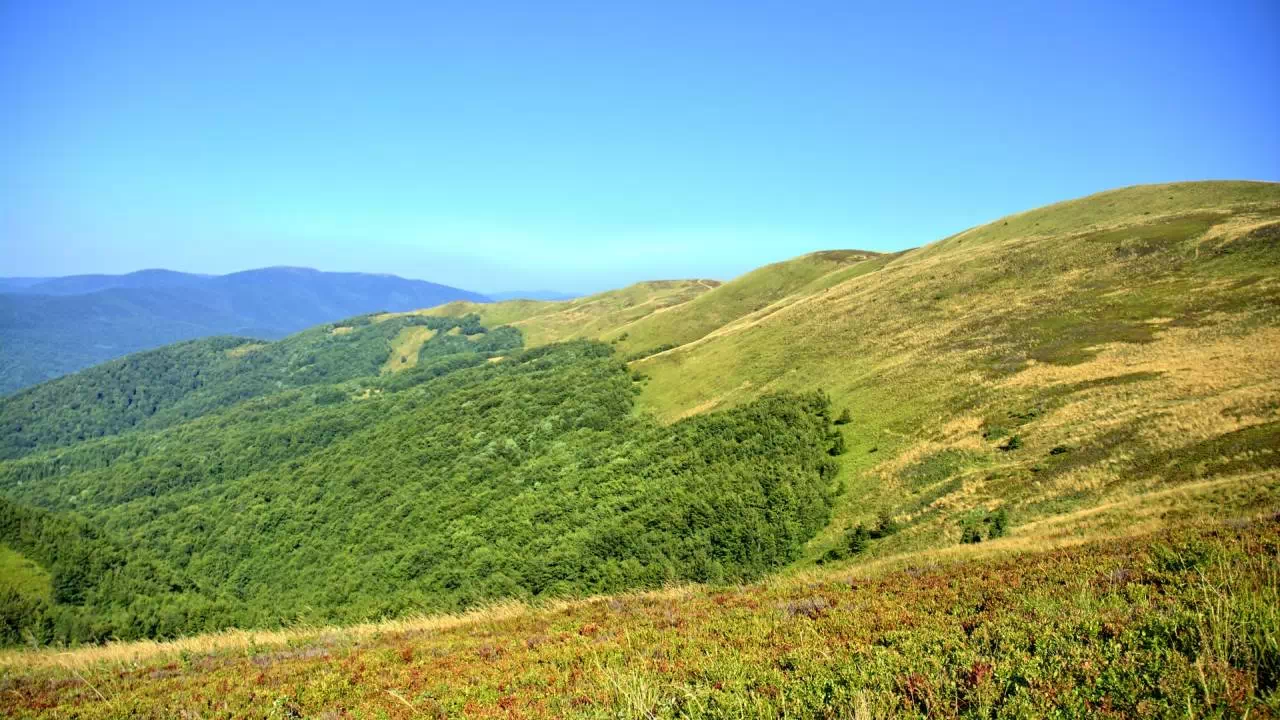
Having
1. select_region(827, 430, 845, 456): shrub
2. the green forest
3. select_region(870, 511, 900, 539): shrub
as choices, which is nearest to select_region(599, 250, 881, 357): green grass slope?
the green forest

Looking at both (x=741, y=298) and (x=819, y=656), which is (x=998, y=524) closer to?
(x=819, y=656)

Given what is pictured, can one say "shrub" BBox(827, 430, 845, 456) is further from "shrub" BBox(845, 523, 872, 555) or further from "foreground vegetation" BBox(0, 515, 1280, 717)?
"foreground vegetation" BBox(0, 515, 1280, 717)

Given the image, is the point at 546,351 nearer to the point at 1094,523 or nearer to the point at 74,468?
the point at 1094,523

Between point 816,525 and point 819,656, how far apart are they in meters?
21.4

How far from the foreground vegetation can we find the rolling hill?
0.07 meters

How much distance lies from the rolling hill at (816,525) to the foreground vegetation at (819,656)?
2.6 inches

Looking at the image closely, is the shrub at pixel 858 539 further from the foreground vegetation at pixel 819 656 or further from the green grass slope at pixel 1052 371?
the foreground vegetation at pixel 819 656

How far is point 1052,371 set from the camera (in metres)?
34.4

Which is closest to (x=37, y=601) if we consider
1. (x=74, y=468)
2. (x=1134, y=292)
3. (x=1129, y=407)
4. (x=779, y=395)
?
(x=779, y=395)

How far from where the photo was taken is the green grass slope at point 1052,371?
21.6 m

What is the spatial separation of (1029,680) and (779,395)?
41260 mm

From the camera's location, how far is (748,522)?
102 ft

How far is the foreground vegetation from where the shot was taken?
584cm

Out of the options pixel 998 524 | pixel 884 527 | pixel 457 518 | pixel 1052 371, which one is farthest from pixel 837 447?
pixel 457 518
